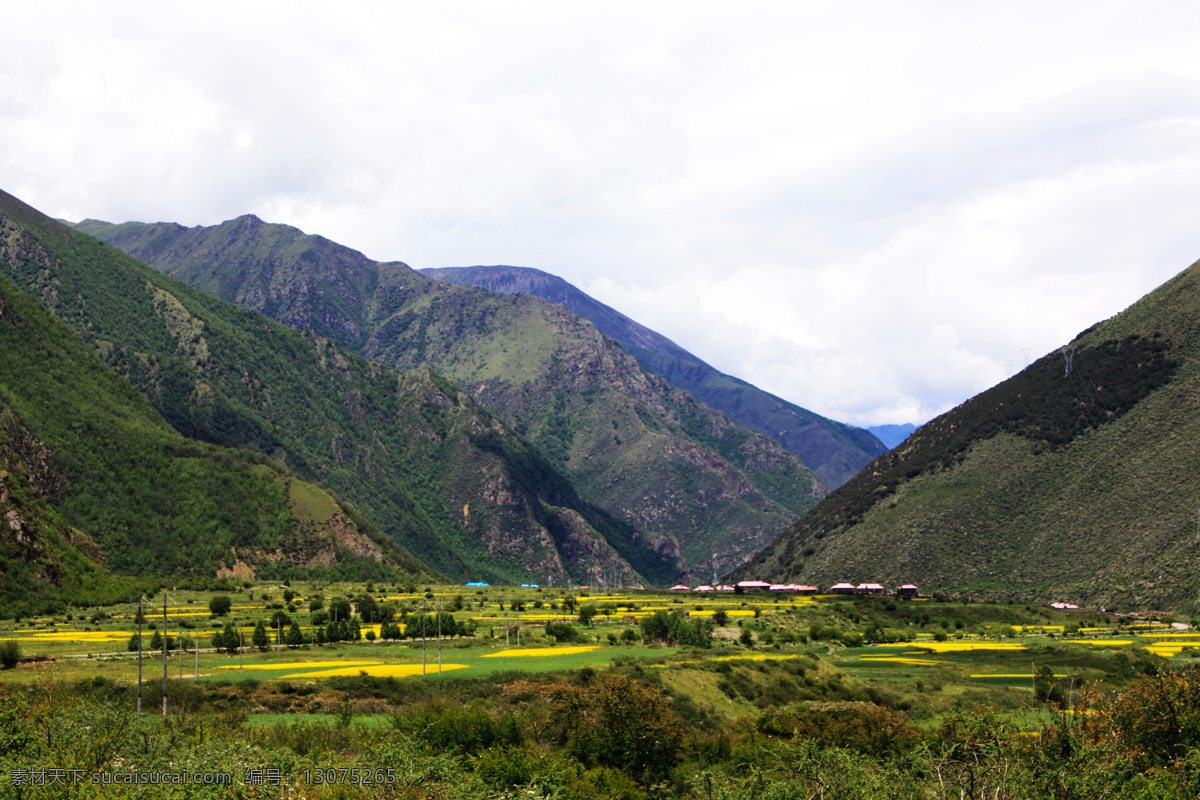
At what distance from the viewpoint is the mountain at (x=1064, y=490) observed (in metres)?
100

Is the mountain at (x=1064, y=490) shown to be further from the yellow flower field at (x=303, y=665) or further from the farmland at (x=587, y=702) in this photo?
the yellow flower field at (x=303, y=665)

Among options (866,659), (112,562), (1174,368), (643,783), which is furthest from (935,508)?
(112,562)

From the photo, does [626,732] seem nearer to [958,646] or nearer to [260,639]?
[260,639]

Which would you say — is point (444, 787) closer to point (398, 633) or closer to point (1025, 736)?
point (1025, 736)

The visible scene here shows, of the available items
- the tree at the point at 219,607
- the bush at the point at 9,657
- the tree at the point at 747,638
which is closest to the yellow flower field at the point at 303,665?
the bush at the point at 9,657

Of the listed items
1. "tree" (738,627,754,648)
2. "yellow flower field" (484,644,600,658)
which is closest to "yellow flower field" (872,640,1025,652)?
"tree" (738,627,754,648)

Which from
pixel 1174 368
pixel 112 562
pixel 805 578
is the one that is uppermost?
pixel 1174 368

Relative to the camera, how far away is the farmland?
21.2 meters

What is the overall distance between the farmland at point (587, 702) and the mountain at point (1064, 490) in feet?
50.9

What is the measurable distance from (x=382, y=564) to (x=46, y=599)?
63.2 meters

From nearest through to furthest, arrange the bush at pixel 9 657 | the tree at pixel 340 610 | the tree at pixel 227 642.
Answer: the bush at pixel 9 657, the tree at pixel 227 642, the tree at pixel 340 610

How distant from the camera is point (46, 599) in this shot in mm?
90688

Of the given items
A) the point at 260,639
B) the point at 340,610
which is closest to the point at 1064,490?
the point at 340,610

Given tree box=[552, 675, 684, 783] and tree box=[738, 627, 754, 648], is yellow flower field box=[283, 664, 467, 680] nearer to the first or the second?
tree box=[552, 675, 684, 783]
